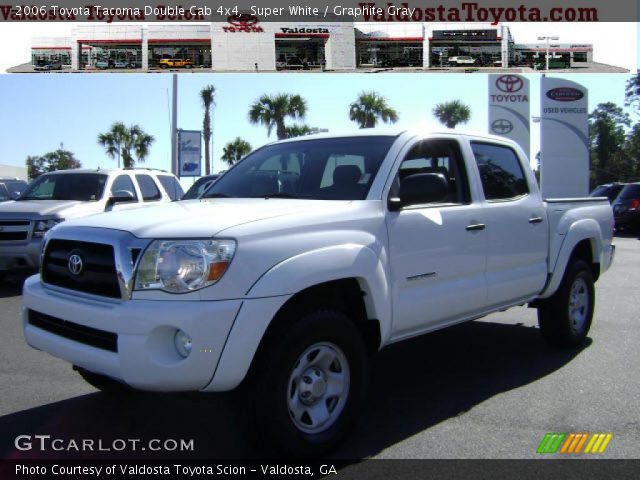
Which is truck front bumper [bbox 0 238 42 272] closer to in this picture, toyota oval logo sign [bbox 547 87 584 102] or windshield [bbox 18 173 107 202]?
windshield [bbox 18 173 107 202]

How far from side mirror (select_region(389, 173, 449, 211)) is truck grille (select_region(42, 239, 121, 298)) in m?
1.74

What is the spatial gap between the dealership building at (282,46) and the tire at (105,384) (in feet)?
137

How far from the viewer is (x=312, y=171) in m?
4.30

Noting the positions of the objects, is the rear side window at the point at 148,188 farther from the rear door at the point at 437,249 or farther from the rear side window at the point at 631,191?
the rear side window at the point at 631,191

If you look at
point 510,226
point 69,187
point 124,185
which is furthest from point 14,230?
point 510,226

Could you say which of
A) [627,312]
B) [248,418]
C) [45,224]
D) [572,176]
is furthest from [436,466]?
[572,176]

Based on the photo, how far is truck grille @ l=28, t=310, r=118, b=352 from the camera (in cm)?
305

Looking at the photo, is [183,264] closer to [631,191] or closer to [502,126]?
[631,191]

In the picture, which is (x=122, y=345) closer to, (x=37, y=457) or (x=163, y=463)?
(x=163, y=463)

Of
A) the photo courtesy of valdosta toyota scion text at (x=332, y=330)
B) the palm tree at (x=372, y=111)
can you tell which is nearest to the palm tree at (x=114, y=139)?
the palm tree at (x=372, y=111)

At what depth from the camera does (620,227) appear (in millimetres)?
20406

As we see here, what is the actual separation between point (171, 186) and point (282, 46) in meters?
36.9

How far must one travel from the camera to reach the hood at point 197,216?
311cm

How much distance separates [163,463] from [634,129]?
2311 inches
